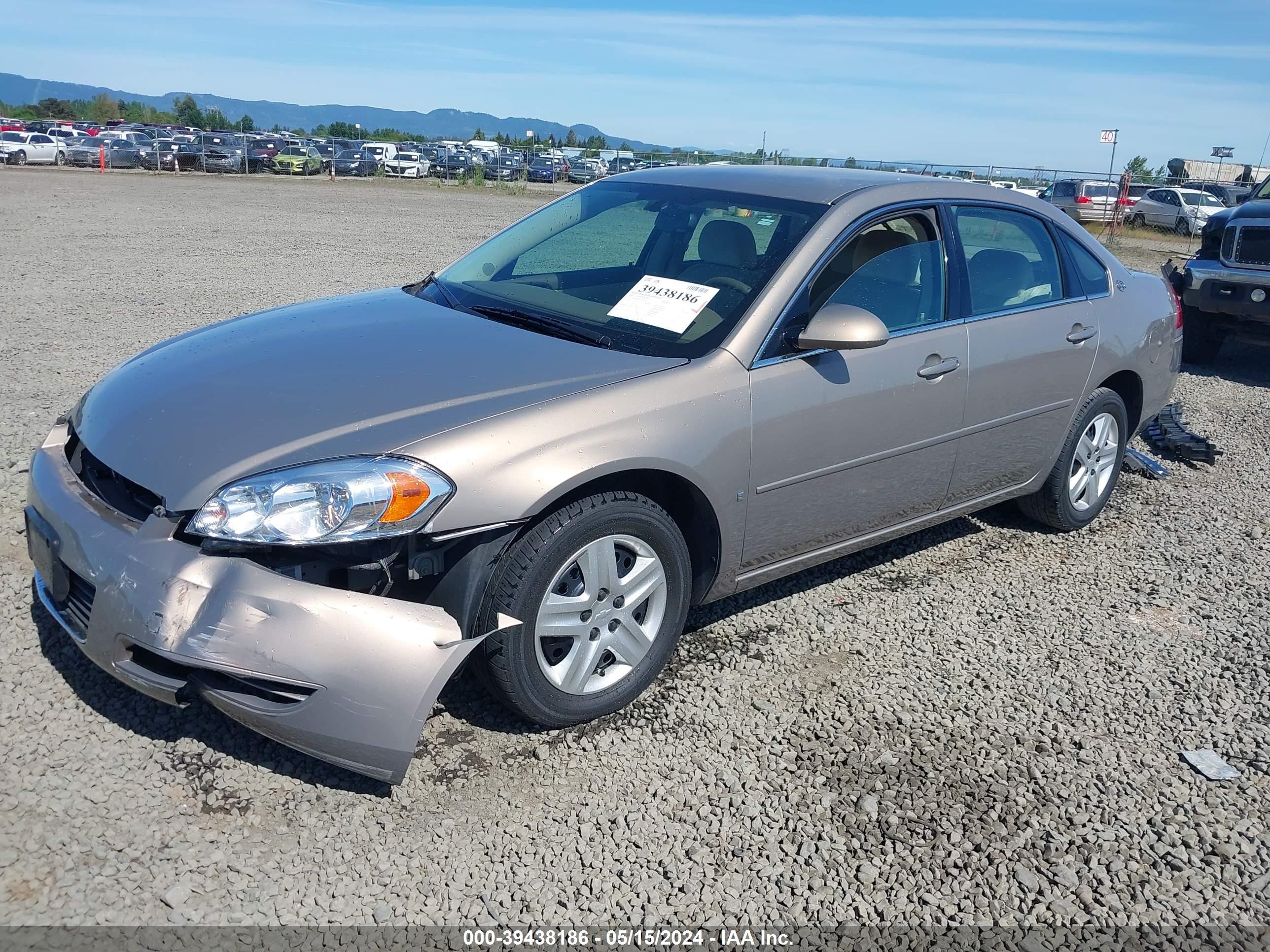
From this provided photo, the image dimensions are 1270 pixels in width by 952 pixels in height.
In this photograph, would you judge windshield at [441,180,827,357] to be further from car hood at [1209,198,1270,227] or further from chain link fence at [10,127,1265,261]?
chain link fence at [10,127,1265,261]

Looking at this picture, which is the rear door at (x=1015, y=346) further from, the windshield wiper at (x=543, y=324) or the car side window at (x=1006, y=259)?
the windshield wiper at (x=543, y=324)

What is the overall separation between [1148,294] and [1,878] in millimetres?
5453

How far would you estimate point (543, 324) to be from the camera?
3.63 meters

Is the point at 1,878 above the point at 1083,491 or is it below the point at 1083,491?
below

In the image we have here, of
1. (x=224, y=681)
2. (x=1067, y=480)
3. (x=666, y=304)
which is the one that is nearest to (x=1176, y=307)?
(x=1067, y=480)

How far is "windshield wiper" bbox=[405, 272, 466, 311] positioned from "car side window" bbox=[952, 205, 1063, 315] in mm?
2145

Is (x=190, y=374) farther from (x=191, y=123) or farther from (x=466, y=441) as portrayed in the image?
(x=191, y=123)

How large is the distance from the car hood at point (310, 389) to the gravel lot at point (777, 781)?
85cm

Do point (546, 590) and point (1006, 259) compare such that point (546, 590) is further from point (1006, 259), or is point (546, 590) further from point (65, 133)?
point (65, 133)

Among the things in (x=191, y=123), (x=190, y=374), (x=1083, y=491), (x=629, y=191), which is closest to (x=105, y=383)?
(x=190, y=374)

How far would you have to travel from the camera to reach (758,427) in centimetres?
339

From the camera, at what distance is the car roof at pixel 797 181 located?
3.97m

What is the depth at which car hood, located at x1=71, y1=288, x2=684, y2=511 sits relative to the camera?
110 inches

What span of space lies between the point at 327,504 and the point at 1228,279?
28.7 feet
